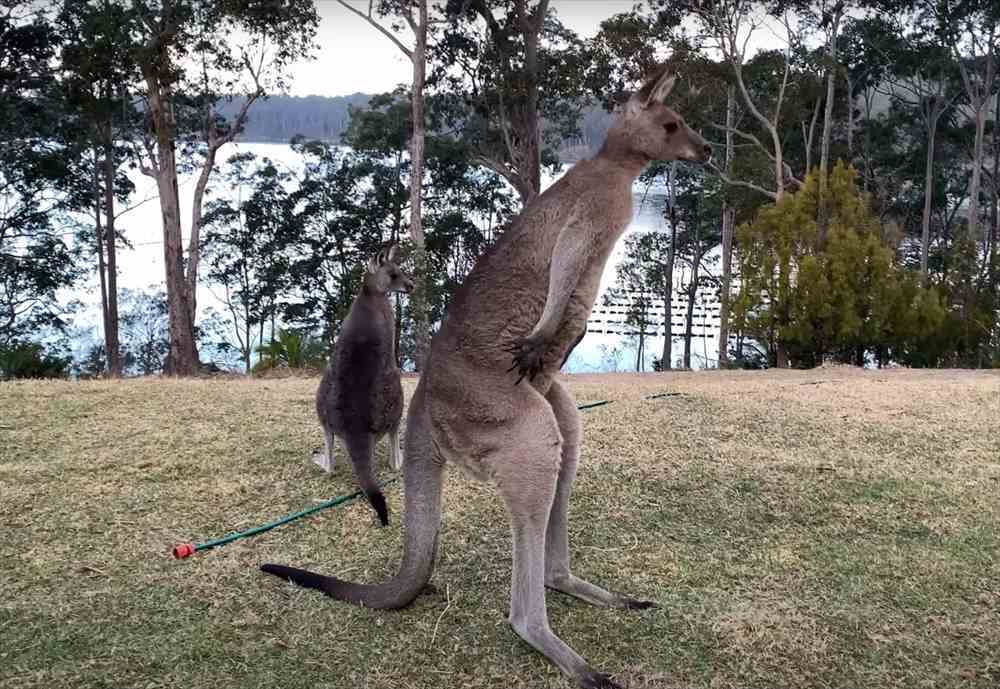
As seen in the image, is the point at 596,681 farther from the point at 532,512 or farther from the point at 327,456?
the point at 327,456

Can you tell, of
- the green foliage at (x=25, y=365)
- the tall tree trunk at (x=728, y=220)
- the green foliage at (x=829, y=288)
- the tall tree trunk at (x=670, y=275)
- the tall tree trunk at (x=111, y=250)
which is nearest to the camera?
the green foliage at (x=25, y=365)

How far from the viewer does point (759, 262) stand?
14008mm

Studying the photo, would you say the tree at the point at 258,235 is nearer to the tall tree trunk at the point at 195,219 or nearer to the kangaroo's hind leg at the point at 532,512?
the tall tree trunk at the point at 195,219

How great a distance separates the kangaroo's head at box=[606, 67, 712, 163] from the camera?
2.61 meters

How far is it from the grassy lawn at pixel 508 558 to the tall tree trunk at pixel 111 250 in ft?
40.2

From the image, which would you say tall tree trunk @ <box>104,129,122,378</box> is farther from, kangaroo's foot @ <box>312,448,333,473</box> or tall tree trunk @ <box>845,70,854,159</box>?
tall tree trunk @ <box>845,70,854,159</box>

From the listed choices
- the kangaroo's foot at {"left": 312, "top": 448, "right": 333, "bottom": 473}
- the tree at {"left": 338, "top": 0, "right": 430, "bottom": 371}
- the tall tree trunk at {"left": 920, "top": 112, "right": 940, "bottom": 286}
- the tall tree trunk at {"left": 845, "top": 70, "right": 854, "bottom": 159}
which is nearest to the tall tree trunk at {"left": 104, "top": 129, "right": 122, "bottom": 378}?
the tree at {"left": 338, "top": 0, "right": 430, "bottom": 371}

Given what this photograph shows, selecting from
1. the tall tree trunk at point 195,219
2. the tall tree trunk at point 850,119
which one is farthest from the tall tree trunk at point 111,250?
the tall tree trunk at point 850,119

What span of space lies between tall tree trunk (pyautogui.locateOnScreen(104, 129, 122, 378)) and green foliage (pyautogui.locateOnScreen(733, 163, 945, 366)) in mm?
11228

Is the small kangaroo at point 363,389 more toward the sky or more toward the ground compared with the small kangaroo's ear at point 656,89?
more toward the ground

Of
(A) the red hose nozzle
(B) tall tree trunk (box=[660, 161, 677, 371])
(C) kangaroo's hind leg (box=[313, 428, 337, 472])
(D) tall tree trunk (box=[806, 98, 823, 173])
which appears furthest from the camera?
(B) tall tree trunk (box=[660, 161, 677, 371])

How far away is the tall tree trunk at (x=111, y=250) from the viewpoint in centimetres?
1675

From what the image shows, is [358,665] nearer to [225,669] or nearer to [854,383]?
[225,669]

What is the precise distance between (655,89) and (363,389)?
1955 mm
